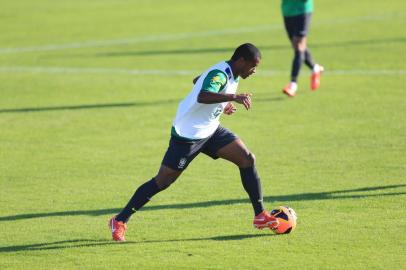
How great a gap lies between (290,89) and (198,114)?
27.6 feet

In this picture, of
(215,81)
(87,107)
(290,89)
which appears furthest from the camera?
(290,89)

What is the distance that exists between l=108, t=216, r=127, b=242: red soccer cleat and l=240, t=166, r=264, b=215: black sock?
149 cm

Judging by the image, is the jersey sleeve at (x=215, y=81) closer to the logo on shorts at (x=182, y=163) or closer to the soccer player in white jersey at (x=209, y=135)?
the soccer player in white jersey at (x=209, y=135)

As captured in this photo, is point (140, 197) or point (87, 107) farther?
point (87, 107)

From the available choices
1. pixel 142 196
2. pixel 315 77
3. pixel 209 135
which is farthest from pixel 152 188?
pixel 315 77

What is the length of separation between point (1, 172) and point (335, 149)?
5282 mm

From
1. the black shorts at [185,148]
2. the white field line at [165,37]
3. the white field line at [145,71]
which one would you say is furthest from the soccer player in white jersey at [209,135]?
the white field line at [165,37]

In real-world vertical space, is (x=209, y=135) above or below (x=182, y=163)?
above

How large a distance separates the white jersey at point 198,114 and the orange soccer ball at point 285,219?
4.05 ft

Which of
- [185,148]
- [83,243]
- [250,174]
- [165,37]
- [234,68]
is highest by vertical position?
[234,68]

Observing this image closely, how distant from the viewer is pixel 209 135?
10195mm

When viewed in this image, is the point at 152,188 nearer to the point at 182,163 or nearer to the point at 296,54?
the point at 182,163

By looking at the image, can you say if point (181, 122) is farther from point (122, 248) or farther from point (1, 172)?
point (1, 172)

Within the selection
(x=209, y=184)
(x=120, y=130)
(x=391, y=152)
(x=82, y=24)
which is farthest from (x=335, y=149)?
(x=82, y=24)
